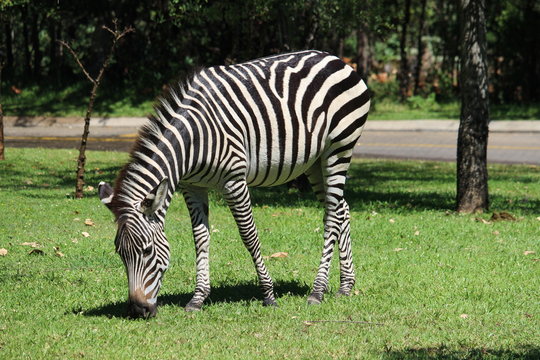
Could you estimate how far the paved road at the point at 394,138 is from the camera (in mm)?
21392

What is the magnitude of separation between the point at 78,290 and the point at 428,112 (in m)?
22.0

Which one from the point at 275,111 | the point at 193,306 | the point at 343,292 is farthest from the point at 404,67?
the point at 193,306

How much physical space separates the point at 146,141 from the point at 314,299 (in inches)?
88.4

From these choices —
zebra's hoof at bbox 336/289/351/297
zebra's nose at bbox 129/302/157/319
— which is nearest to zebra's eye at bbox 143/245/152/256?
zebra's nose at bbox 129/302/157/319

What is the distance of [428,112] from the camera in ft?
94.2

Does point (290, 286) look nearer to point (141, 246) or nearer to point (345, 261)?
point (345, 261)

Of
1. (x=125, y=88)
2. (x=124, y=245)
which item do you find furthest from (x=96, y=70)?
(x=124, y=245)

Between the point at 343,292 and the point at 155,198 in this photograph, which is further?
the point at 343,292

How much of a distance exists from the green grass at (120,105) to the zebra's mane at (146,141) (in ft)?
68.0

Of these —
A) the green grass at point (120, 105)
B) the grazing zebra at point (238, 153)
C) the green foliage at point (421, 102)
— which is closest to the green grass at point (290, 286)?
the grazing zebra at point (238, 153)

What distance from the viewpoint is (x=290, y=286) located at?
8.66 m

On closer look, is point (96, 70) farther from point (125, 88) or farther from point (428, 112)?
point (428, 112)

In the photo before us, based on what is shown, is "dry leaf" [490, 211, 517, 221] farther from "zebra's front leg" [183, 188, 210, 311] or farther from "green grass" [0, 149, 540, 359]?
"zebra's front leg" [183, 188, 210, 311]

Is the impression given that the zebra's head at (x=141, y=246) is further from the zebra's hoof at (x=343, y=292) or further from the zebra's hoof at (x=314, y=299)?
the zebra's hoof at (x=343, y=292)
